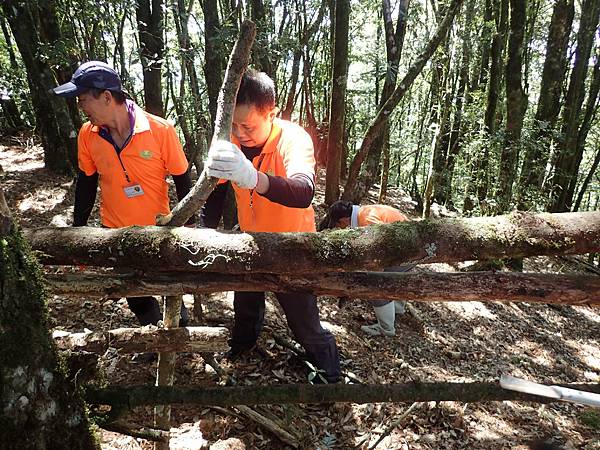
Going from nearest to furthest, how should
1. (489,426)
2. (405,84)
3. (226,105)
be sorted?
(226,105) → (489,426) → (405,84)

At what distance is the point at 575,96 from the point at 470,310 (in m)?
8.12

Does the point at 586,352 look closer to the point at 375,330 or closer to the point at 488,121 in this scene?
the point at 375,330

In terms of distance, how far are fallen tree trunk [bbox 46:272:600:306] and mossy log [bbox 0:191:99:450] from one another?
718mm

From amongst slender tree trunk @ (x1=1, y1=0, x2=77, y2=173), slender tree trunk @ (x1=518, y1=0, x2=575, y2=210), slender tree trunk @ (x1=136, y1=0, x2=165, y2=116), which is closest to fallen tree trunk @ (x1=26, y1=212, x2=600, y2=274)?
slender tree trunk @ (x1=136, y1=0, x2=165, y2=116)

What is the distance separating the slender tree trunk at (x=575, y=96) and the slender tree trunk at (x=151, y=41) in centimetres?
1030

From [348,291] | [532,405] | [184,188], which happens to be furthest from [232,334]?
[532,405]

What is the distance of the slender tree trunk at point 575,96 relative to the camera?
1116cm

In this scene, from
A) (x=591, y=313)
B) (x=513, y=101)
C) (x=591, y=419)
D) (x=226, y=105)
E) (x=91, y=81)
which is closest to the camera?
(x=226, y=105)

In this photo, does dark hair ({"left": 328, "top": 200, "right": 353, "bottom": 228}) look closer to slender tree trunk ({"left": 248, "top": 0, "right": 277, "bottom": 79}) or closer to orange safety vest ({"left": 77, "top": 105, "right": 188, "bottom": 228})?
orange safety vest ({"left": 77, "top": 105, "right": 188, "bottom": 228})

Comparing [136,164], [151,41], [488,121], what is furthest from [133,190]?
[488,121]

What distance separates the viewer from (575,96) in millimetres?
11445

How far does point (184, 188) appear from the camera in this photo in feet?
11.5

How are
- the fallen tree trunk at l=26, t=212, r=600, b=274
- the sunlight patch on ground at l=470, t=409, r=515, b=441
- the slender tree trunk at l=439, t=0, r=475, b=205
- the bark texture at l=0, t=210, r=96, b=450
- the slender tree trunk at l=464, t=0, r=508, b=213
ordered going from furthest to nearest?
the slender tree trunk at l=439, t=0, r=475, b=205 < the slender tree trunk at l=464, t=0, r=508, b=213 < the sunlight patch on ground at l=470, t=409, r=515, b=441 < the fallen tree trunk at l=26, t=212, r=600, b=274 < the bark texture at l=0, t=210, r=96, b=450

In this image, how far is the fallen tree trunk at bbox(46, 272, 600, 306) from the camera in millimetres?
2295
